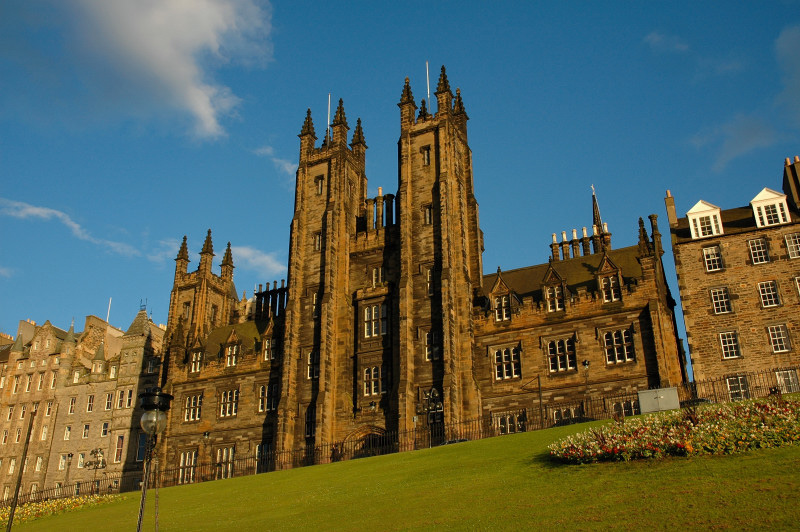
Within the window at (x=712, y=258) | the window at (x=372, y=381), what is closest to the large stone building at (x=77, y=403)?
the window at (x=372, y=381)

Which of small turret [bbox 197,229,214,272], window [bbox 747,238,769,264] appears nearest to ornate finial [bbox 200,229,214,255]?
small turret [bbox 197,229,214,272]

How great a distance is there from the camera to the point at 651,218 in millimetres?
48219

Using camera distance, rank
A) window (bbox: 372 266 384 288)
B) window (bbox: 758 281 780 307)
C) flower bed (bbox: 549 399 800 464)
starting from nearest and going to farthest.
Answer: flower bed (bbox: 549 399 800 464) → window (bbox: 758 281 780 307) → window (bbox: 372 266 384 288)

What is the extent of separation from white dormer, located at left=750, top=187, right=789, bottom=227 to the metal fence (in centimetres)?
1003

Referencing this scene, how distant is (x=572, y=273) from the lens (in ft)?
166

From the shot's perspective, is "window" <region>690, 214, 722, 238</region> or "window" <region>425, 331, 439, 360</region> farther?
"window" <region>425, 331, 439, 360</region>

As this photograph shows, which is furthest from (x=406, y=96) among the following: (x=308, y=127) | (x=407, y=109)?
(x=308, y=127)

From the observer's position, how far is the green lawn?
1900 cm

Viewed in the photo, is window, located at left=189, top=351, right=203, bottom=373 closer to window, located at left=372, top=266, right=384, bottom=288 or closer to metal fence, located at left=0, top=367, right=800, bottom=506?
metal fence, located at left=0, top=367, right=800, bottom=506

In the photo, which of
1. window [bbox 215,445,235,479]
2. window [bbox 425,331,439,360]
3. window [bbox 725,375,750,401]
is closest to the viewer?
window [bbox 725,375,750,401]

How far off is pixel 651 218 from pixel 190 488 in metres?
33.7

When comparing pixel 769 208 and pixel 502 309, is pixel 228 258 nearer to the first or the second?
pixel 502 309

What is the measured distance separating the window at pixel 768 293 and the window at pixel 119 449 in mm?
51071

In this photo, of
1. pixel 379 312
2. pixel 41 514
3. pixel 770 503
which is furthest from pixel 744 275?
pixel 41 514
